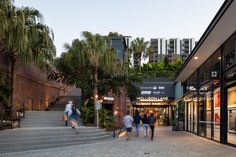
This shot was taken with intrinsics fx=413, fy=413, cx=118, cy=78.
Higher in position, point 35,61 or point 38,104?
point 35,61

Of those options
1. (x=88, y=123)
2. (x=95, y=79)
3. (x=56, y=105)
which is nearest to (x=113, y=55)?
(x=95, y=79)

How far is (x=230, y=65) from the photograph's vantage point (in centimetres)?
1802

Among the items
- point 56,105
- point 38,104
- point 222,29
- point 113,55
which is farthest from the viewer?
point 56,105

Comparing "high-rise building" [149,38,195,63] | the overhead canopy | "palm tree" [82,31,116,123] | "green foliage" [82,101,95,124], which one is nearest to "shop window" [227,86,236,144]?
the overhead canopy

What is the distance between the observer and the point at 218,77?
20.0m

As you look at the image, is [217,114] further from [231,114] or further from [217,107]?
[231,114]

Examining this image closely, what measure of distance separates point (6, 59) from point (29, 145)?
10666mm

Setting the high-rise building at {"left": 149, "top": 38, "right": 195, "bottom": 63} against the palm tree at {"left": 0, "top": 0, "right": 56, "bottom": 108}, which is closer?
the palm tree at {"left": 0, "top": 0, "right": 56, "bottom": 108}

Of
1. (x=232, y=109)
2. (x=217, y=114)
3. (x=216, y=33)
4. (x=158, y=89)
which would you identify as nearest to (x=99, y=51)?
(x=217, y=114)

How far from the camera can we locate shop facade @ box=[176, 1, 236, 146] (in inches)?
645

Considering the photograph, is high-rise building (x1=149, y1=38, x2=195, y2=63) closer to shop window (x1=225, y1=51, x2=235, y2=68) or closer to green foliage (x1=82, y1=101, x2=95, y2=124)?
green foliage (x1=82, y1=101, x2=95, y2=124)

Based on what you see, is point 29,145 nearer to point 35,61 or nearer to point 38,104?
point 35,61

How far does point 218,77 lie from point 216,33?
3211 mm

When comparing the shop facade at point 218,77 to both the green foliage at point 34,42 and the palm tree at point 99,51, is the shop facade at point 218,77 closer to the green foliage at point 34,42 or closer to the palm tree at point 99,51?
the palm tree at point 99,51
